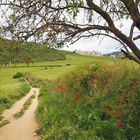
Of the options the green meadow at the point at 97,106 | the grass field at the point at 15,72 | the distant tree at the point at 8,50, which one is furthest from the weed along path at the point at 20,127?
the distant tree at the point at 8,50

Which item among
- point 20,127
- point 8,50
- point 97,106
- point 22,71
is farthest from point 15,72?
point 8,50

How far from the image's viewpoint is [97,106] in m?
14.9

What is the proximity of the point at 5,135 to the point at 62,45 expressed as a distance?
8.41 meters

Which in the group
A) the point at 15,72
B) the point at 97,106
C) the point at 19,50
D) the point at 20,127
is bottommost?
the point at 15,72

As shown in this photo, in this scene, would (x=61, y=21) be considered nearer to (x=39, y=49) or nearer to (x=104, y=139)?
(x=39, y=49)

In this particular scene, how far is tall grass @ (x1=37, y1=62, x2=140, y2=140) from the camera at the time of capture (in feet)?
39.6

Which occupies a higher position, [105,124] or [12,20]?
[12,20]

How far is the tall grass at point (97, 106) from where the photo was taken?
12.1m

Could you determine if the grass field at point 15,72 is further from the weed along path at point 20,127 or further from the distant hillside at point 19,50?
the distant hillside at point 19,50

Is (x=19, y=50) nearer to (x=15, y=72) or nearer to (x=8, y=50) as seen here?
(x=8, y=50)

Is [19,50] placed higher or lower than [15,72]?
higher

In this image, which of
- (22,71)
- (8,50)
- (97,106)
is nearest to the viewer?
(8,50)

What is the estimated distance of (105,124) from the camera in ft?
40.4

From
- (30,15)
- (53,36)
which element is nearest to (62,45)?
(53,36)
